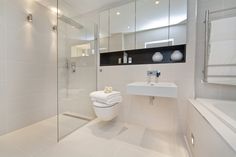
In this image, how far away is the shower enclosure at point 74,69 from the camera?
190 centimetres

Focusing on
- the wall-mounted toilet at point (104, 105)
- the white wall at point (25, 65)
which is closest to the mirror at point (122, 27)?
the wall-mounted toilet at point (104, 105)

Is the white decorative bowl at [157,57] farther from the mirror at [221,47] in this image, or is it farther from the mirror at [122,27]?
the mirror at [221,47]

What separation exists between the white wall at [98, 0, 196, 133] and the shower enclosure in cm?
46

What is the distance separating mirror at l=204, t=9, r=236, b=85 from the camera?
4.66 feet

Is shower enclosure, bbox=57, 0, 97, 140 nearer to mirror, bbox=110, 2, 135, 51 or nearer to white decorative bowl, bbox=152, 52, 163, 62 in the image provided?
mirror, bbox=110, 2, 135, 51

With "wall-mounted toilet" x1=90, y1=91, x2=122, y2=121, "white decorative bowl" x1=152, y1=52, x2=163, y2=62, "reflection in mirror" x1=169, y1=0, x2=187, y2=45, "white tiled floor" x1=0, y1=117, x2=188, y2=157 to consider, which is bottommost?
"white tiled floor" x1=0, y1=117, x2=188, y2=157

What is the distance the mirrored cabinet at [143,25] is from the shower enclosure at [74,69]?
1.00 feet

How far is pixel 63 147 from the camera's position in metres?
1.46

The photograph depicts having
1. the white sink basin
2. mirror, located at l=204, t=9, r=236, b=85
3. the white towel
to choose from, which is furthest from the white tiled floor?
mirror, located at l=204, t=9, r=236, b=85

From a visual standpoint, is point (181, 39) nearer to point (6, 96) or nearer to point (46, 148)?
point (46, 148)

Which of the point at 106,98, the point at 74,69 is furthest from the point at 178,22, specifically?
the point at 74,69

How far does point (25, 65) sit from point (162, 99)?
88.3 inches

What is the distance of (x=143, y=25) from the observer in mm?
2039

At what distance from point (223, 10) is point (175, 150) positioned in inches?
70.9
